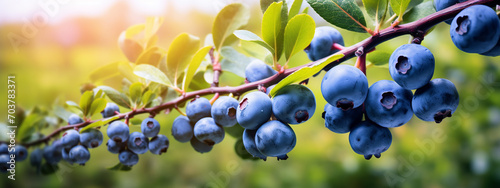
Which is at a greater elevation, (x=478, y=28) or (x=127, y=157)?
(x=478, y=28)

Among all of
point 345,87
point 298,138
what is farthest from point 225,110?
point 298,138

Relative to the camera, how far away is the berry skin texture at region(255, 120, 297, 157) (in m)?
0.30

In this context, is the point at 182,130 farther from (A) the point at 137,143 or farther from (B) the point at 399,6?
(B) the point at 399,6

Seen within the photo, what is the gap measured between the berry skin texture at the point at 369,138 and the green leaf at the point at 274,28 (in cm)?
12

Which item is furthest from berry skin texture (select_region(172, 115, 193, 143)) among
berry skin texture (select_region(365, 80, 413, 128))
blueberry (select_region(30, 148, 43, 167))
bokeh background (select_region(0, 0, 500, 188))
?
bokeh background (select_region(0, 0, 500, 188))

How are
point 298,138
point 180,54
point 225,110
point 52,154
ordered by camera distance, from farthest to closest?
point 298,138 < point 52,154 < point 180,54 < point 225,110

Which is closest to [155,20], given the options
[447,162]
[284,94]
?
[284,94]

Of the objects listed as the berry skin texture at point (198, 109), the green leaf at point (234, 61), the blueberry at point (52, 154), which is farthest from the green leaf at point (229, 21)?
the blueberry at point (52, 154)

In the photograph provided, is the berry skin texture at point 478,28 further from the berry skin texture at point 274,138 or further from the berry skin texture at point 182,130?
the berry skin texture at point 182,130

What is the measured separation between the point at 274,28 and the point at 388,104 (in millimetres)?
143

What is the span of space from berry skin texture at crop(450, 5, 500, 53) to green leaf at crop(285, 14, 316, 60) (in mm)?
130

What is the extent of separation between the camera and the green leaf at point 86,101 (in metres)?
0.46

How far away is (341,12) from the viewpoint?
0.34 m

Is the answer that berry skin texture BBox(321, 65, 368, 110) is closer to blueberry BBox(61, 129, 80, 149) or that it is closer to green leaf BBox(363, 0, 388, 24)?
green leaf BBox(363, 0, 388, 24)
